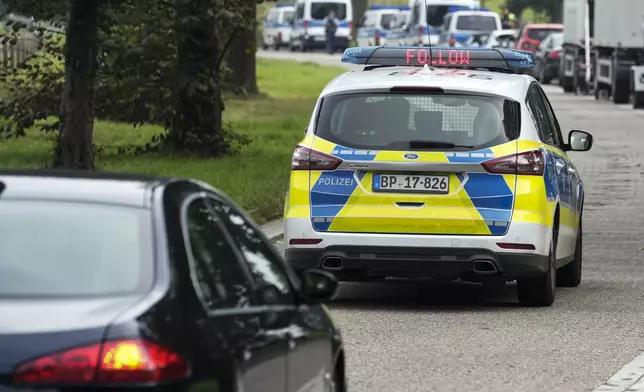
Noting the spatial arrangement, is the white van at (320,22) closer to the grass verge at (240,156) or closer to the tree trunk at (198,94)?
the grass verge at (240,156)

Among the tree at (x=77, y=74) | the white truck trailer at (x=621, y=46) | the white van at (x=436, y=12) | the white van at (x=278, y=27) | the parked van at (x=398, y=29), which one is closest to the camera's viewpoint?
the tree at (x=77, y=74)

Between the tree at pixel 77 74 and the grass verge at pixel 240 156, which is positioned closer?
the grass verge at pixel 240 156

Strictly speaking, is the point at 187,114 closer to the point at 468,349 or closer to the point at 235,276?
the point at 468,349

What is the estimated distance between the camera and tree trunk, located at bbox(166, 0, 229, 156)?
2305 cm

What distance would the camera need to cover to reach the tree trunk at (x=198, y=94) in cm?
2305

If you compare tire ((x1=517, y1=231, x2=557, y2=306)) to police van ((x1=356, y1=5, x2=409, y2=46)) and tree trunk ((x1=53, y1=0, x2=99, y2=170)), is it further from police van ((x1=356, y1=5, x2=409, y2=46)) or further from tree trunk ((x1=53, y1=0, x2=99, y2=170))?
police van ((x1=356, y1=5, x2=409, y2=46))

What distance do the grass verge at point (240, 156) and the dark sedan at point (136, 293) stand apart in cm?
1093

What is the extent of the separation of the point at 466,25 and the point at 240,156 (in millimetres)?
41017

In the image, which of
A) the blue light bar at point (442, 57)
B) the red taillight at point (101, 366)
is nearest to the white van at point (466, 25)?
the blue light bar at point (442, 57)

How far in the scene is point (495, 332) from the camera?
10750 millimetres

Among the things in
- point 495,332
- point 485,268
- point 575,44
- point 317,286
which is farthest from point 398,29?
point 317,286

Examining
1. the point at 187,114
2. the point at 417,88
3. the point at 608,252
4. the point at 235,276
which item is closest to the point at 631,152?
the point at 187,114

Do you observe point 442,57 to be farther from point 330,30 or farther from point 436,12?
point 330,30

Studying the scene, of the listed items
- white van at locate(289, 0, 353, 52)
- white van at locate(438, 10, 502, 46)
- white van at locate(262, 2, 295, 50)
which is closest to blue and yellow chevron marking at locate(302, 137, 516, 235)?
white van at locate(438, 10, 502, 46)
